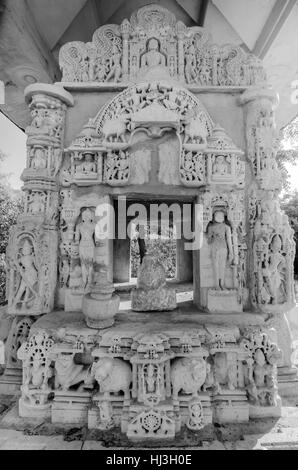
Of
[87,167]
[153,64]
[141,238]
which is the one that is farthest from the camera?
[141,238]

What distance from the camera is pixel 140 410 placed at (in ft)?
9.13

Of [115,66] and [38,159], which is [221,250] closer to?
[38,159]

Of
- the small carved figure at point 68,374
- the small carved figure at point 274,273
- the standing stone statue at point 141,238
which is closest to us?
the small carved figure at point 68,374

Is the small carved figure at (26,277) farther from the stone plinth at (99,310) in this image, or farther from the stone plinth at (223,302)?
the stone plinth at (223,302)

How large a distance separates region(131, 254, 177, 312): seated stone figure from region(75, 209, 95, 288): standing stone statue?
0.92m

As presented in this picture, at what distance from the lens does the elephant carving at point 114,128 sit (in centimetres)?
407

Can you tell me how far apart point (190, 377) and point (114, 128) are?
3564 millimetres

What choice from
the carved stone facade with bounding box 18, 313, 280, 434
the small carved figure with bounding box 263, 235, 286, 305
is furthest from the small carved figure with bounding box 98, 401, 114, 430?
the small carved figure with bounding box 263, 235, 286, 305

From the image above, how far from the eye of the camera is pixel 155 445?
2.60m

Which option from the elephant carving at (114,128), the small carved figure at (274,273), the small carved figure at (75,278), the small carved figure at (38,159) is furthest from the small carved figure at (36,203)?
the small carved figure at (274,273)

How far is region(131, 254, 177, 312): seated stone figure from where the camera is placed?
4.34 metres

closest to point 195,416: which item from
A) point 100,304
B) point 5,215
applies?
point 100,304

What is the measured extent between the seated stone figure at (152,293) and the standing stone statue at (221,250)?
887 millimetres
